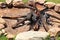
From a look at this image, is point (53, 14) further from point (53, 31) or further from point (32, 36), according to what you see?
point (32, 36)

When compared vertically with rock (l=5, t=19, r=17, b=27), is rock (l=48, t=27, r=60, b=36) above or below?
above

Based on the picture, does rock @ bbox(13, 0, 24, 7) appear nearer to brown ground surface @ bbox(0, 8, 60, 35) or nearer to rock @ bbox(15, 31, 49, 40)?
brown ground surface @ bbox(0, 8, 60, 35)

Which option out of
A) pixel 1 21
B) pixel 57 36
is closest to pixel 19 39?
pixel 57 36

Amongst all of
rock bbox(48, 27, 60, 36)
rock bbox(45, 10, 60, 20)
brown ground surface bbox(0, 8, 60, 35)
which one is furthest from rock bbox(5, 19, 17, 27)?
rock bbox(48, 27, 60, 36)

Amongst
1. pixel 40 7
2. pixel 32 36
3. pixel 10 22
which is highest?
pixel 32 36

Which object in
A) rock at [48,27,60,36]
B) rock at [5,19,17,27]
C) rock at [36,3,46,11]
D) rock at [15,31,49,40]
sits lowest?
rock at [5,19,17,27]

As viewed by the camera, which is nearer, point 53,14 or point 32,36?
point 32,36

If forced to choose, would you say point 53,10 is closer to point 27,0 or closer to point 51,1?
point 51,1

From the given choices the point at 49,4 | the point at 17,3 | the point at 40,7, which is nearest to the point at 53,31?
the point at 40,7

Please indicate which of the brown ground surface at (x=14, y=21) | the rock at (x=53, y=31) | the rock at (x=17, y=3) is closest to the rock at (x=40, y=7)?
the brown ground surface at (x=14, y=21)

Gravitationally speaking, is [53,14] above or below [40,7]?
below

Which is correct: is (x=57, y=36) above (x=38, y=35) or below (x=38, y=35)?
below
